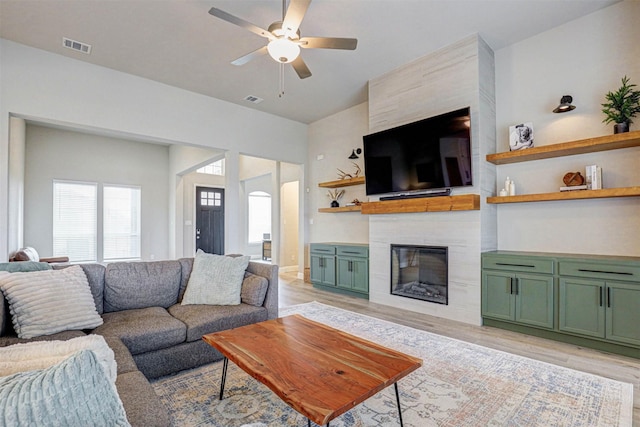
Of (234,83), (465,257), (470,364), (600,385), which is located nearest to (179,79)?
(234,83)

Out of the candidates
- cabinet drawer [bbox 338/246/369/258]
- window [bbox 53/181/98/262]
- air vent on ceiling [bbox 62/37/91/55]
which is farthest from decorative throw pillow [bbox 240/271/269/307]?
window [bbox 53/181/98/262]

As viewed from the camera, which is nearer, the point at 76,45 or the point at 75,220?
the point at 76,45

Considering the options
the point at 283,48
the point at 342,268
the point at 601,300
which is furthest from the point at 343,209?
the point at 601,300

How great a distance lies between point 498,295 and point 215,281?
2.97m

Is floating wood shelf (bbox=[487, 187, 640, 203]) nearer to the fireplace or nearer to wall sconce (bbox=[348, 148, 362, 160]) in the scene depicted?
the fireplace

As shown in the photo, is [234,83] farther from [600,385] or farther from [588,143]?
[600,385]

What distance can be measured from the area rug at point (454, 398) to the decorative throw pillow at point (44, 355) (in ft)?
3.48

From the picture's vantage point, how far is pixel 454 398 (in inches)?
82.9

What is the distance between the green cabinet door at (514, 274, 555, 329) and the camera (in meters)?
3.10

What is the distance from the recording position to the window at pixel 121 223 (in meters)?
7.40

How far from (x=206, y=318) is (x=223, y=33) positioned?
9.89 ft

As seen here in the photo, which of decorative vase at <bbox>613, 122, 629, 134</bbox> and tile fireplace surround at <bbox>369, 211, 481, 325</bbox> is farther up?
decorative vase at <bbox>613, 122, 629, 134</bbox>

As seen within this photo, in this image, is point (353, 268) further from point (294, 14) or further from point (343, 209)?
point (294, 14)

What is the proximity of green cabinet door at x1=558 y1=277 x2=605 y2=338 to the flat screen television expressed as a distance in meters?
1.40
